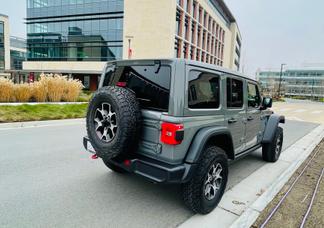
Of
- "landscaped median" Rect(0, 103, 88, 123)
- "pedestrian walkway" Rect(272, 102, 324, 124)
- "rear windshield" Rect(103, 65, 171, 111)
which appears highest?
"rear windshield" Rect(103, 65, 171, 111)

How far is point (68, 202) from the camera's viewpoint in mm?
3094

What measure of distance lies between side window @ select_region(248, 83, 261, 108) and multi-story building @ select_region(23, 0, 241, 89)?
28.9 m

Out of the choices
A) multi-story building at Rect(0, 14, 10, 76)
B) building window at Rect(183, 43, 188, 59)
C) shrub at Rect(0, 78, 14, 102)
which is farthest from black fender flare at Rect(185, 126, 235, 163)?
multi-story building at Rect(0, 14, 10, 76)

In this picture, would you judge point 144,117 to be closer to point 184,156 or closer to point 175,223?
point 184,156

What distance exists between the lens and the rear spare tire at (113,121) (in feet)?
8.79

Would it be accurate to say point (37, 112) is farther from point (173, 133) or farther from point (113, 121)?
point (173, 133)

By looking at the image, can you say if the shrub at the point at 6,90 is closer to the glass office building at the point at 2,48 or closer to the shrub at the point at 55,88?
the shrub at the point at 55,88

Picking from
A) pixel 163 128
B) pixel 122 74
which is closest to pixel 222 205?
pixel 163 128

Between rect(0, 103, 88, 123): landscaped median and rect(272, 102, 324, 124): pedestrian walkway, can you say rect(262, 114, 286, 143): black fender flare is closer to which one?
rect(0, 103, 88, 123): landscaped median

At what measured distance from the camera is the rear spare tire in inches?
105

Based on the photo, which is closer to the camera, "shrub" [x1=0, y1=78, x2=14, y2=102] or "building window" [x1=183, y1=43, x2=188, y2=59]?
"shrub" [x1=0, y1=78, x2=14, y2=102]

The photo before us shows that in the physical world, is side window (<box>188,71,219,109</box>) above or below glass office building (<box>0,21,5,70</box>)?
below

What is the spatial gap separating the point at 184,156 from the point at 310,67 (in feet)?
412

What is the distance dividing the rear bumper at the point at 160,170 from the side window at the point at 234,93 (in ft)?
4.58
